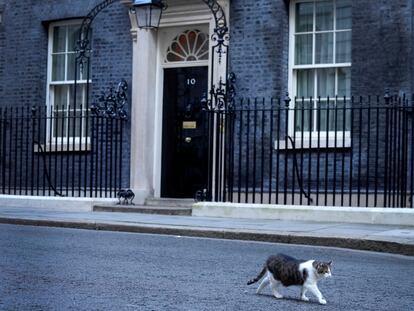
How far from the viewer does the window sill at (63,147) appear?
51.8ft

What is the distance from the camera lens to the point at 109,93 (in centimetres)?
1571

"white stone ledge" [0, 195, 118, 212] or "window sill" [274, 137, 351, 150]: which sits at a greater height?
"window sill" [274, 137, 351, 150]

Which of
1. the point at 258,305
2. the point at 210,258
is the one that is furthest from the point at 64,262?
the point at 258,305

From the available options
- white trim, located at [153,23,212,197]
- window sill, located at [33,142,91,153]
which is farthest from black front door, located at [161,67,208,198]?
window sill, located at [33,142,91,153]

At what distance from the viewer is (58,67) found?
55.3ft

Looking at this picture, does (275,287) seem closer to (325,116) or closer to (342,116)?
(342,116)

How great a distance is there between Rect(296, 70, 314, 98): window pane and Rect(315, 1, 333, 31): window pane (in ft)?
2.68

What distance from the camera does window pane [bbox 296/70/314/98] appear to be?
14133 mm

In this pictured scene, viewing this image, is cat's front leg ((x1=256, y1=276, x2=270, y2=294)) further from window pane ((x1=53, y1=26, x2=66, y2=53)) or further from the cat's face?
window pane ((x1=53, y1=26, x2=66, y2=53))

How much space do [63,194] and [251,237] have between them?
6.42 metres

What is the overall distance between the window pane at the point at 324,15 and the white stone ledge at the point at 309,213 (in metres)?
3.56

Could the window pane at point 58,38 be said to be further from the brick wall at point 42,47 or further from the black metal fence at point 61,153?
the black metal fence at point 61,153

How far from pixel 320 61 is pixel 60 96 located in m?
5.89

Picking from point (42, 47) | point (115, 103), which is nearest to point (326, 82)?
point (115, 103)
